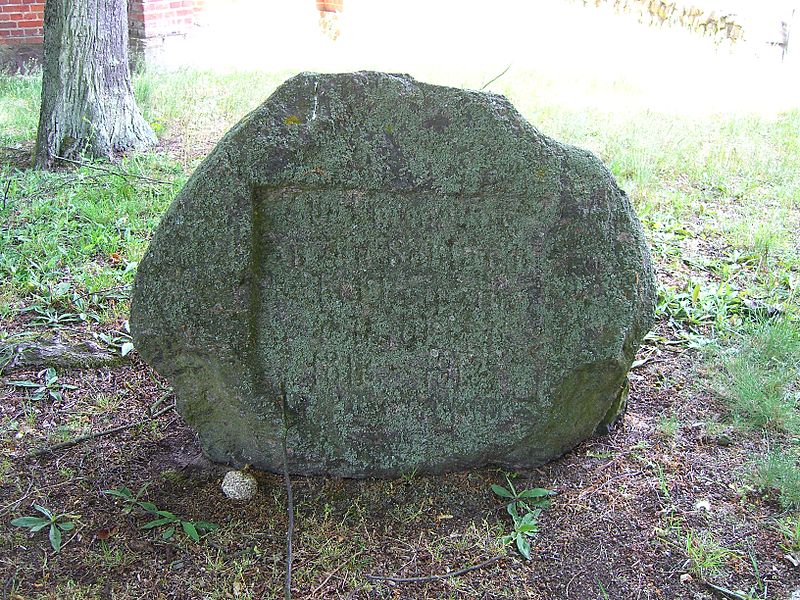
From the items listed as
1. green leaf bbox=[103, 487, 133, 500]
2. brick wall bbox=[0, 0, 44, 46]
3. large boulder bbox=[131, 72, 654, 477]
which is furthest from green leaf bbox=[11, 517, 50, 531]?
brick wall bbox=[0, 0, 44, 46]

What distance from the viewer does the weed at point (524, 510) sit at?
7.70 feet

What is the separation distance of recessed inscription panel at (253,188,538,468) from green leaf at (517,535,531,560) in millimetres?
370

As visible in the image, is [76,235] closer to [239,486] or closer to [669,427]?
[239,486]

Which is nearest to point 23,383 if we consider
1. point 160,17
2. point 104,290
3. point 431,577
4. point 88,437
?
point 88,437

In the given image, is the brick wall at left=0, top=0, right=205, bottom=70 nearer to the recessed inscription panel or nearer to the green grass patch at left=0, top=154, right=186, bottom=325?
the green grass patch at left=0, top=154, right=186, bottom=325

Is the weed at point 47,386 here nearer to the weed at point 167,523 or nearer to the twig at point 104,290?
the twig at point 104,290

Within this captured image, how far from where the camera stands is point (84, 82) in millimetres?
5152

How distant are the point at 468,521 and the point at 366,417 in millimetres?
470

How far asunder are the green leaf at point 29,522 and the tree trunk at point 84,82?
336cm

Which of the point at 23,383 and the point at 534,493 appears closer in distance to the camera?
the point at 534,493

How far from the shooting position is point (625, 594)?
2.19m

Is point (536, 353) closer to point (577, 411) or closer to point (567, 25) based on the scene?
point (577, 411)

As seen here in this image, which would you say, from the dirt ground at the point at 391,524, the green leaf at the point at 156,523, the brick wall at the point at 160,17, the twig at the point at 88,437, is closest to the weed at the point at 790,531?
the dirt ground at the point at 391,524

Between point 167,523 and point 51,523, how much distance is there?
0.36 metres
